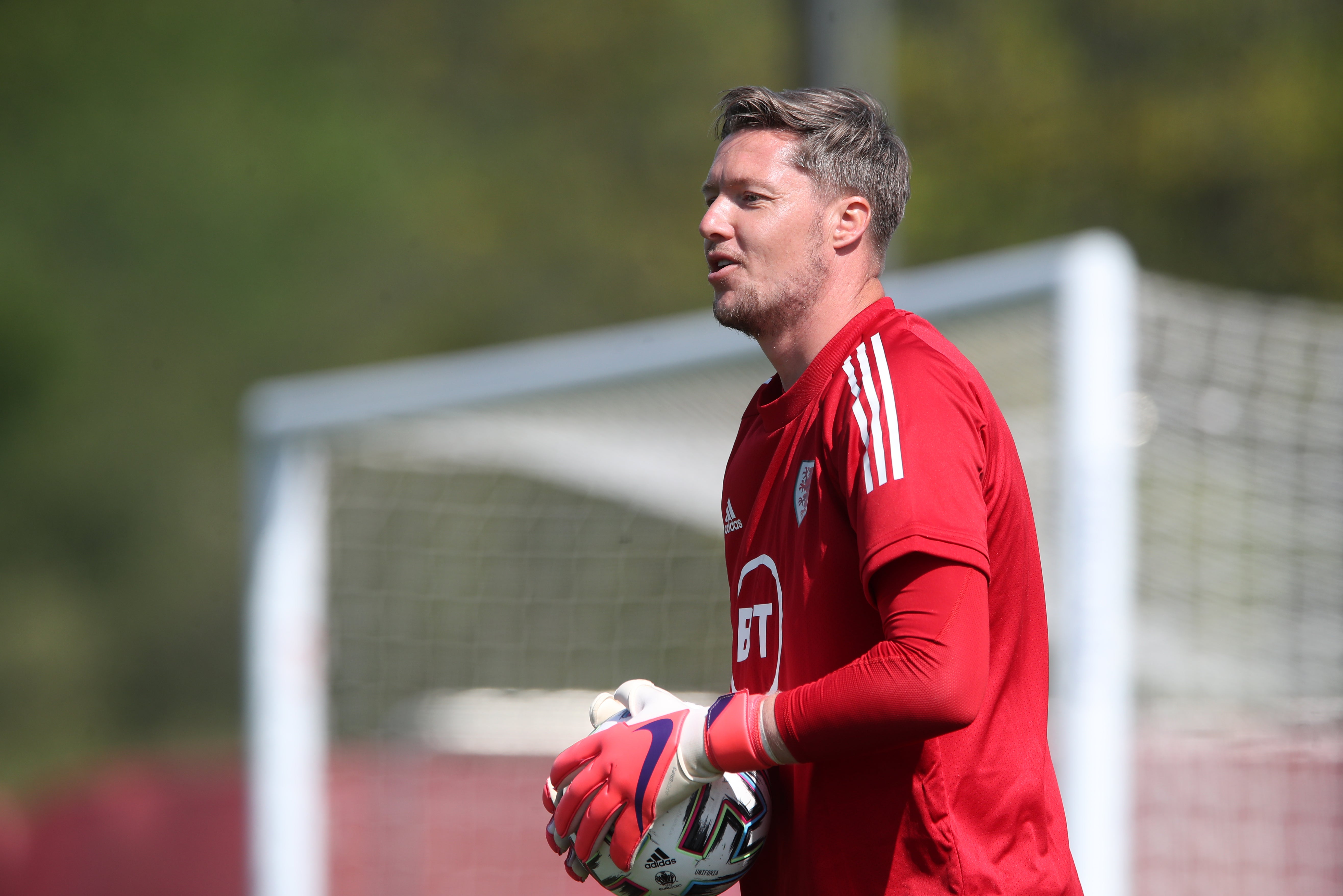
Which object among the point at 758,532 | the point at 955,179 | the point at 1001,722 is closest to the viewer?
the point at 1001,722

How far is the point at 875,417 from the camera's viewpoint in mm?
2004

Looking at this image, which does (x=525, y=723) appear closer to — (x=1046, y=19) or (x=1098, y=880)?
(x=1098, y=880)

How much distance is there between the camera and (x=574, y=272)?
907 inches

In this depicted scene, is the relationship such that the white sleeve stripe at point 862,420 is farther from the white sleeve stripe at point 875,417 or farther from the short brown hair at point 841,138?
the short brown hair at point 841,138

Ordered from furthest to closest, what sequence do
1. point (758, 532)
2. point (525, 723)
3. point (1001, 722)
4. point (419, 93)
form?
point (419, 93)
point (525, 723)
point (758, 532)
point (1001, 722)

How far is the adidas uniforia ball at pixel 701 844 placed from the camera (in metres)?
2.19

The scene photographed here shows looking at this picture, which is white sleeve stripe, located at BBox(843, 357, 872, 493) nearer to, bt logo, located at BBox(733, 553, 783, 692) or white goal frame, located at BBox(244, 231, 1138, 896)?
bt logo, located at BBox(733, 553, 783, 692)

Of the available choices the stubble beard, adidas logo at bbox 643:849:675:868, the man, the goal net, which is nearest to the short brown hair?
the man

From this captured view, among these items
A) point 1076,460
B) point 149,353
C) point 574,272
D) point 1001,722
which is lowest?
point 1001,722

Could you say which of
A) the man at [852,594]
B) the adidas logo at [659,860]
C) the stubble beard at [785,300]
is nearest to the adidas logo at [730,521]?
the man at [852,594]

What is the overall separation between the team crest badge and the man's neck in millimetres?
190

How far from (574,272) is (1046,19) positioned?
8.62 metres

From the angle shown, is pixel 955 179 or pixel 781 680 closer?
pixel 781 680

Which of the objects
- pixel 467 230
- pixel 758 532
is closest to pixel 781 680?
pixel 758 532
